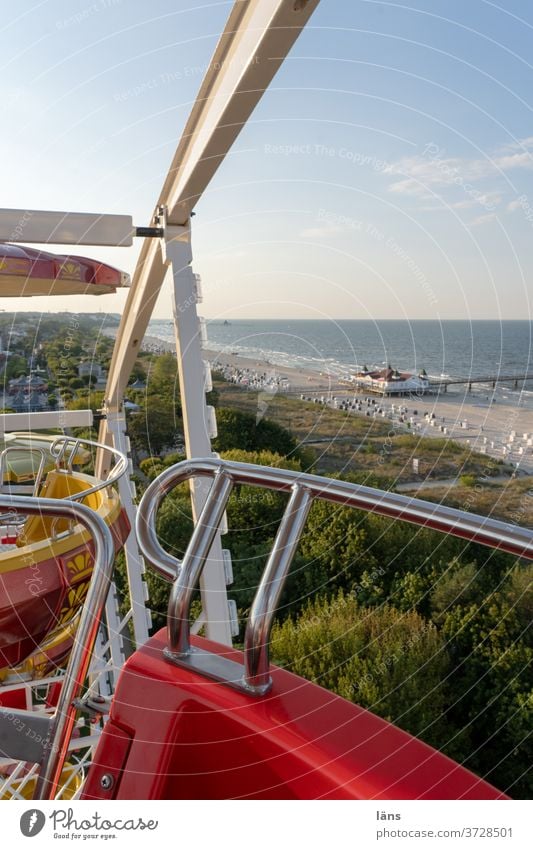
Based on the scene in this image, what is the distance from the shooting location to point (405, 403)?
171 inches

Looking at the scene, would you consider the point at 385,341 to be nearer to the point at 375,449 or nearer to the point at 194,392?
the point at 194,392

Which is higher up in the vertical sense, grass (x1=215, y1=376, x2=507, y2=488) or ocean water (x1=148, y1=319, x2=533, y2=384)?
ocean water (x1=148, y1=319, x2=533, y2=384)

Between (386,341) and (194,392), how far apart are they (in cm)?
60

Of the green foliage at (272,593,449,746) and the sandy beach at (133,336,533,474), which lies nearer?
the sandy beach at (133,336,533,474)

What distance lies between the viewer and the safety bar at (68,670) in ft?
1.95

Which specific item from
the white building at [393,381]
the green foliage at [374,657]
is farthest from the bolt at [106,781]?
the green foliage at [374,657]

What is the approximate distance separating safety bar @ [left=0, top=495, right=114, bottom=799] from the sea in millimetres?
1085

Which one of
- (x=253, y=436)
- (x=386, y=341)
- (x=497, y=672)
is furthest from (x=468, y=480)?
(x=386, y=341)

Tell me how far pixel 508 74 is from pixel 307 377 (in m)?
1.99

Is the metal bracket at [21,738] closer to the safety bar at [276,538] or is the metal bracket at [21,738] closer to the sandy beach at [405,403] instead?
the safety bar at [276,538]

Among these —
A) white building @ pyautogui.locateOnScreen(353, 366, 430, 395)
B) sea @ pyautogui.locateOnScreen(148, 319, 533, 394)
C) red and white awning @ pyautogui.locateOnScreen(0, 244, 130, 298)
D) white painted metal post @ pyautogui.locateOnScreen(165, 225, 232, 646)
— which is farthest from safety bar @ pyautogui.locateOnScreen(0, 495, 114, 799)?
white building @ pyautogui.locateOnScreen(353, 366, 430, 395)
